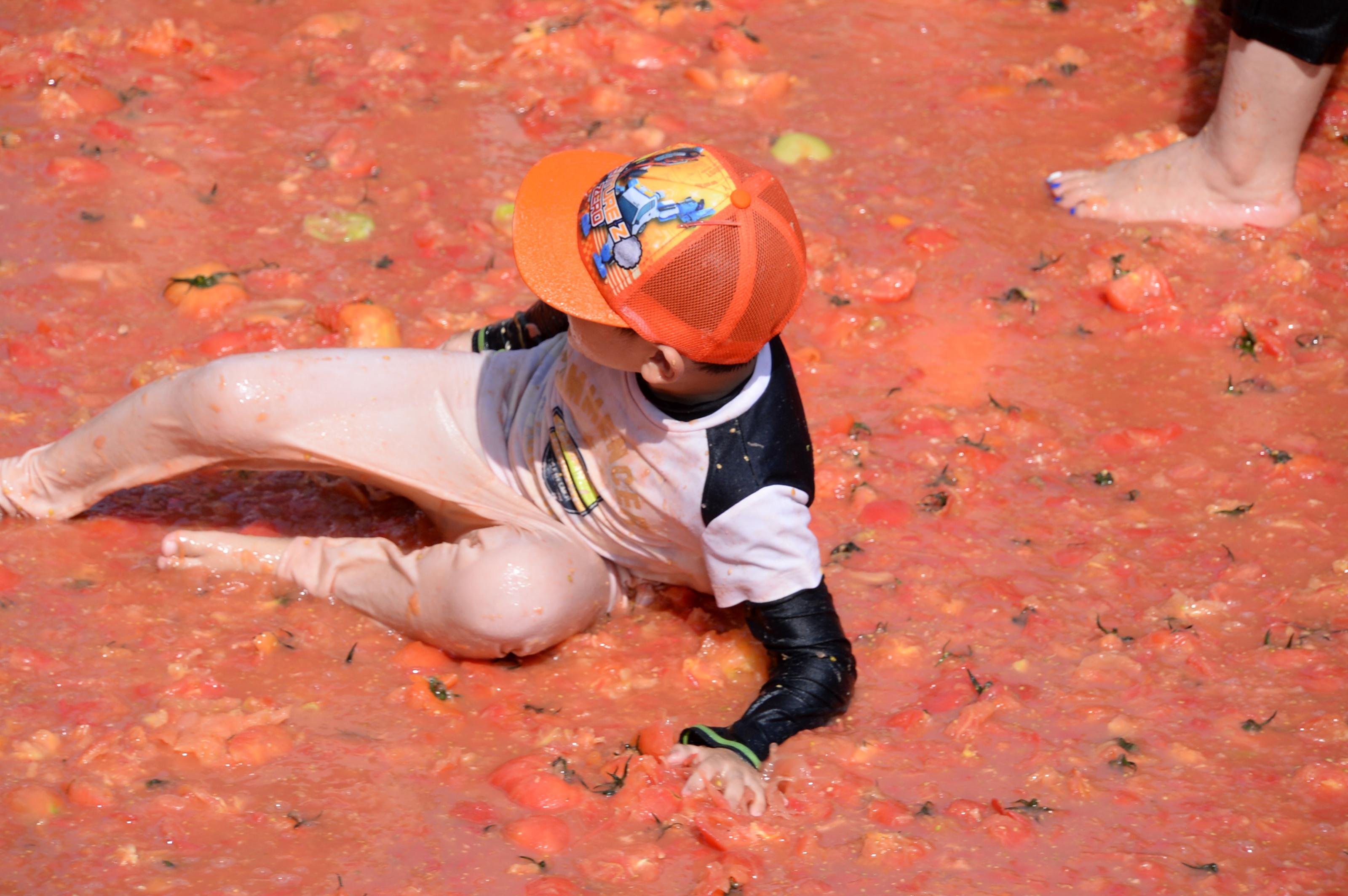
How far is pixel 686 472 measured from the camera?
7.95 feet

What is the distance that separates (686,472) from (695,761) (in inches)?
19.6

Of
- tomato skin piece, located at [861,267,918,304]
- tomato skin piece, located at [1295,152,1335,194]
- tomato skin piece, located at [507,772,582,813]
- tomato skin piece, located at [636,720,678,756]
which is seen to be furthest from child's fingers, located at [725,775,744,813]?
tomato skin piece, located at [1295,152,1335,194]

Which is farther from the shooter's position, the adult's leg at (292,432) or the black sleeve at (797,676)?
the adult's leg at (292,432)

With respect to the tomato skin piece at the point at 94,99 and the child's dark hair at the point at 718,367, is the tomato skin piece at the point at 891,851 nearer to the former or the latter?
the child's dark hair at the point at 718,367

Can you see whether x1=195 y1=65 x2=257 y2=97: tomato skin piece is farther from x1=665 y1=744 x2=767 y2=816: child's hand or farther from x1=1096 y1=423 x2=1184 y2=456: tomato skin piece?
x1=665 y1=744 x2=767 y2=816: child's hand

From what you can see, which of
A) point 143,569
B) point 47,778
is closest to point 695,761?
point 47,778

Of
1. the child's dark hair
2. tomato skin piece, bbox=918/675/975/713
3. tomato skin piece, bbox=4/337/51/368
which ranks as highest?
the child's dark hair

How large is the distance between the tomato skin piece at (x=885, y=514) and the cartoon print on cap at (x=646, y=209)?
0.99m

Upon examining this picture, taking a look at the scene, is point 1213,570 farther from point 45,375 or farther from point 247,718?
point 45,375

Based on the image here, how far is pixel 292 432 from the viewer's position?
8.68 ft

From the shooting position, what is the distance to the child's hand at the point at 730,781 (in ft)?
7.43

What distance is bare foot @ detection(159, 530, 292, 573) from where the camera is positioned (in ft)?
9.07

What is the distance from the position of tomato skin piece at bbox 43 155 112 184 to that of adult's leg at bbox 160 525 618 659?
1.52m

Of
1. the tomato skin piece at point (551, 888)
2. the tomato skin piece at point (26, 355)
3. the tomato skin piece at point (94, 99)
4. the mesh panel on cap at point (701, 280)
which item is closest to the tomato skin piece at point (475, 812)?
the tomato skin piece at point (551, 888)
